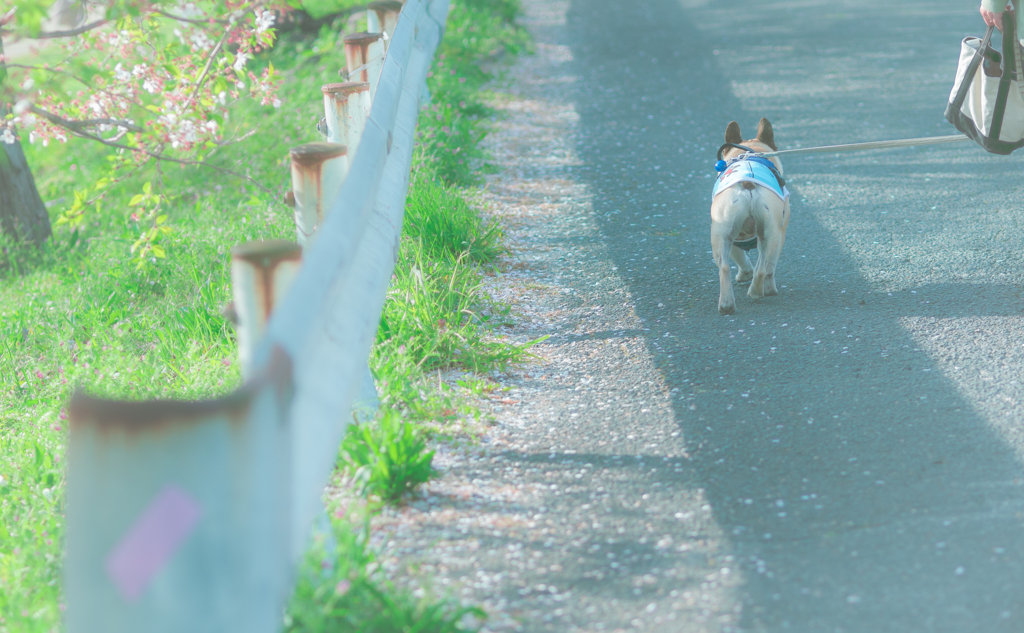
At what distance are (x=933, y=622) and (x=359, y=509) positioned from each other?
171 cm

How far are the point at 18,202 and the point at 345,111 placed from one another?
4.65m

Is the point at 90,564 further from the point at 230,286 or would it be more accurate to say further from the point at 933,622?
the point at 230,286

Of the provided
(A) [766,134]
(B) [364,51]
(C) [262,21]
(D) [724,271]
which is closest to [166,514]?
(D) [724,271]

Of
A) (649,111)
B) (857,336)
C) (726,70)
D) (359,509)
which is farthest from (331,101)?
(726,70)

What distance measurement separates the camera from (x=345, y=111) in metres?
4.11

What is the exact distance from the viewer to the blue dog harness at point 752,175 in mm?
4562

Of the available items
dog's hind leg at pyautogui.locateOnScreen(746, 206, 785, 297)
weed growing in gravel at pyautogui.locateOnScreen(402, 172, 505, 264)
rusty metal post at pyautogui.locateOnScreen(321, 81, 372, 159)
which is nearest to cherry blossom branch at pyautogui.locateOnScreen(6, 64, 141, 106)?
rusty metal post at pyautogui.locateOnScreen(321, 81, 372, 159)

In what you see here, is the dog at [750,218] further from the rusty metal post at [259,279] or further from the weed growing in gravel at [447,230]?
the rusty metal post at [259,279]

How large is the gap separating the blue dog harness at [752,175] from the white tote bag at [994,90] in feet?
3.32

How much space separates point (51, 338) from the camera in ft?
18.1

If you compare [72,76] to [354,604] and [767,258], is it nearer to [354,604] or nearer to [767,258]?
[354,604]

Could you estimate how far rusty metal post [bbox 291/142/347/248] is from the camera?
3.03 metres

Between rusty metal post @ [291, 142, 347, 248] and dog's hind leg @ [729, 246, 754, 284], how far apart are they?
2.66 m

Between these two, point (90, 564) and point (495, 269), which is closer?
point (90, 564)
